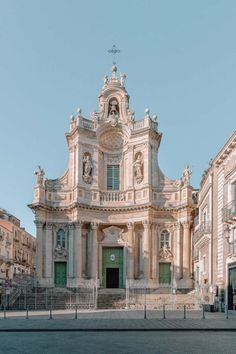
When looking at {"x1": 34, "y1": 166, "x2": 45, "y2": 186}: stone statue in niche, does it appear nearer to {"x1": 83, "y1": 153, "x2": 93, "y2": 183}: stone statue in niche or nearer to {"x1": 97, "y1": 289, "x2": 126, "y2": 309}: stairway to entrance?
{"x1": 83, "y1": 153, "x2": 93, "y2": 183}: stone statue in niche

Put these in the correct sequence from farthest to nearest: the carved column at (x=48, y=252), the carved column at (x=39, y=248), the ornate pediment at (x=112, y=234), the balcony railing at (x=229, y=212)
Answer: the ornate pediment at (x=112, y=234) → the carved column at (x=48, y=252) → the carved column at (x=39, y=248) → the balcony railing at (x=229, y=212)

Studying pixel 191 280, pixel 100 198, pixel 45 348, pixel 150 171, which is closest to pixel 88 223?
pixel 100 198

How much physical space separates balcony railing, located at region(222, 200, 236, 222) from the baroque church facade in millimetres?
15187

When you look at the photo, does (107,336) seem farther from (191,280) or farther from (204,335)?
(191,280)

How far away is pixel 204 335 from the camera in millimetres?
17984

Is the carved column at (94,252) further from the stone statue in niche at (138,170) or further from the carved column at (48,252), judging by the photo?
the stone statue in niche at (138,170)

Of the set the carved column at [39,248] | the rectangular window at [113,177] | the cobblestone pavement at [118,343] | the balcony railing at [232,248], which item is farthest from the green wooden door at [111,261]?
the cobblestone pavement at [118,343]

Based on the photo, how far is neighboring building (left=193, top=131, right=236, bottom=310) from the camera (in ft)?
96.2

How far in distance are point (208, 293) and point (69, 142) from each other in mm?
22416

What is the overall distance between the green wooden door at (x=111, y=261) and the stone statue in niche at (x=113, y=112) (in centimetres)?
1245

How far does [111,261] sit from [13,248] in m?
28.4

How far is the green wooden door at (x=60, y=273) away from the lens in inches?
1802

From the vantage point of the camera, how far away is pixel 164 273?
4578 centimetres

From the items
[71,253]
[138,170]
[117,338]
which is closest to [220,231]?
[138,170]
